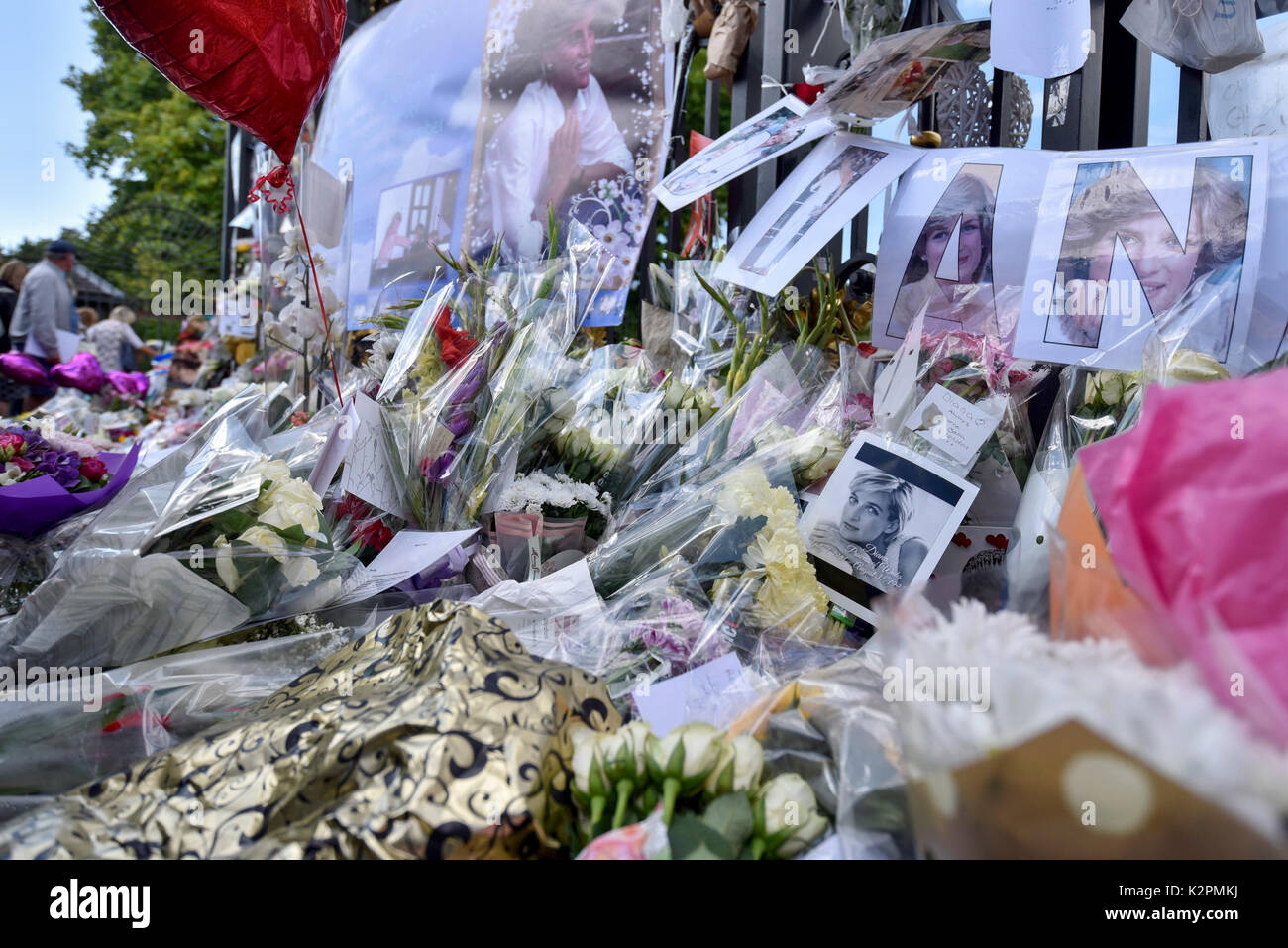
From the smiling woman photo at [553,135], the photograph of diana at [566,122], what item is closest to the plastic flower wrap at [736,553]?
the photograph of diana at [566,122]

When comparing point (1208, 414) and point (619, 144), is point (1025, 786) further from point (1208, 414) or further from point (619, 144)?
point (619, 144)

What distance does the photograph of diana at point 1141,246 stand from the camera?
1.48 m

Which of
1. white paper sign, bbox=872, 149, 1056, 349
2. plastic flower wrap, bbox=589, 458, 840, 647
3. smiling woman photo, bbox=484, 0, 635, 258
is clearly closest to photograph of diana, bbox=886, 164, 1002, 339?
white paper sign, bbox=872, 149, 1056, 349

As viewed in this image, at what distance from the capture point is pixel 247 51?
178cm

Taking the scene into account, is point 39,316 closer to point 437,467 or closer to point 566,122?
point 566,122

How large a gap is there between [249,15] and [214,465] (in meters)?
0.97

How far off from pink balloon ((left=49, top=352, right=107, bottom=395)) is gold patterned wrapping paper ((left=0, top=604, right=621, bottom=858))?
21.3 ft

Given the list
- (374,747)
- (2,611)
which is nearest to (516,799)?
(374,747)

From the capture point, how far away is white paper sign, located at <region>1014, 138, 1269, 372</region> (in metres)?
1.44

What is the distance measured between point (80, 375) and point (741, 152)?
596 centimetres

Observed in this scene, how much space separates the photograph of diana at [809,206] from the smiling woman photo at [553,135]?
162 centimetres

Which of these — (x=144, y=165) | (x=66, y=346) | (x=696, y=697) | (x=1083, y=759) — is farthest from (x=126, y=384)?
(x=144, y=165)

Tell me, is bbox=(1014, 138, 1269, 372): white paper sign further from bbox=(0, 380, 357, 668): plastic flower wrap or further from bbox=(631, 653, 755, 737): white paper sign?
bbox=(0, 380, 357, 668): plastic flower wrap

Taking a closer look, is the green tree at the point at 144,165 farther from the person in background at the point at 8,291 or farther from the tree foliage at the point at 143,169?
the person in background at the point at 8,291
